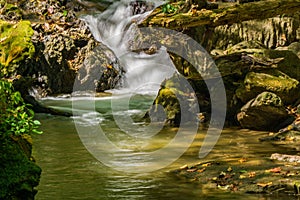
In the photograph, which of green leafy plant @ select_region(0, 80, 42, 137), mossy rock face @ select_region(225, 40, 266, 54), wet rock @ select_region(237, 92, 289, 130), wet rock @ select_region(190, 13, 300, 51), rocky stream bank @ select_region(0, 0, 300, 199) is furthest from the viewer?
wet rock @ select_region(190, 13, 300, 51)

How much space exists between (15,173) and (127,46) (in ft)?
41.2

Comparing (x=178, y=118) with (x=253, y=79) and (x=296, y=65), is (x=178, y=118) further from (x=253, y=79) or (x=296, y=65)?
(x=296, y=65)

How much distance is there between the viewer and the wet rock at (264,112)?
903cm

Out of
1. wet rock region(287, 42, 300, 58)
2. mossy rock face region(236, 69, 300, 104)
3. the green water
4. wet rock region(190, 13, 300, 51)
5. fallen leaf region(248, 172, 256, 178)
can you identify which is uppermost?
wet rock region(190, 13, 300, 51)

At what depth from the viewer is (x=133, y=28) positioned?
1622cm

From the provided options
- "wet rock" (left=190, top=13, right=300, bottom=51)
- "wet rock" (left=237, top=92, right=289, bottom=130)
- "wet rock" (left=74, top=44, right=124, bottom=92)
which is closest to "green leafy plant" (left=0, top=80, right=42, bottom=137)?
"wet rock" (left=237, top=92, right=289, bottom=130)

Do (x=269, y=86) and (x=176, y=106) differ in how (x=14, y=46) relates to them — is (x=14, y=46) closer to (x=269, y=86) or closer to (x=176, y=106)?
(x=176, y=106)

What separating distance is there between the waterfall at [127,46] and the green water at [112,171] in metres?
5.41

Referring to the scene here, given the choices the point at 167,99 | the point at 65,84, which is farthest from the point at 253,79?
the point at 65,84

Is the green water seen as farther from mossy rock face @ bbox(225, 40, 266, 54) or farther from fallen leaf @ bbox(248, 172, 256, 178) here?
mossy rock face @ bbox(225, 40, 266, 54)

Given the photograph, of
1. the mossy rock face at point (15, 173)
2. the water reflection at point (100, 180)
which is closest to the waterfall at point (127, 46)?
the water reflection at point (100, 180)

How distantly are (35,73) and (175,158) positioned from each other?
841 cm

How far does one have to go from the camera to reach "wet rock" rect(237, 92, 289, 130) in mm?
9031

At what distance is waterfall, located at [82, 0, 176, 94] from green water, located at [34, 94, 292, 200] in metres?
5.41
